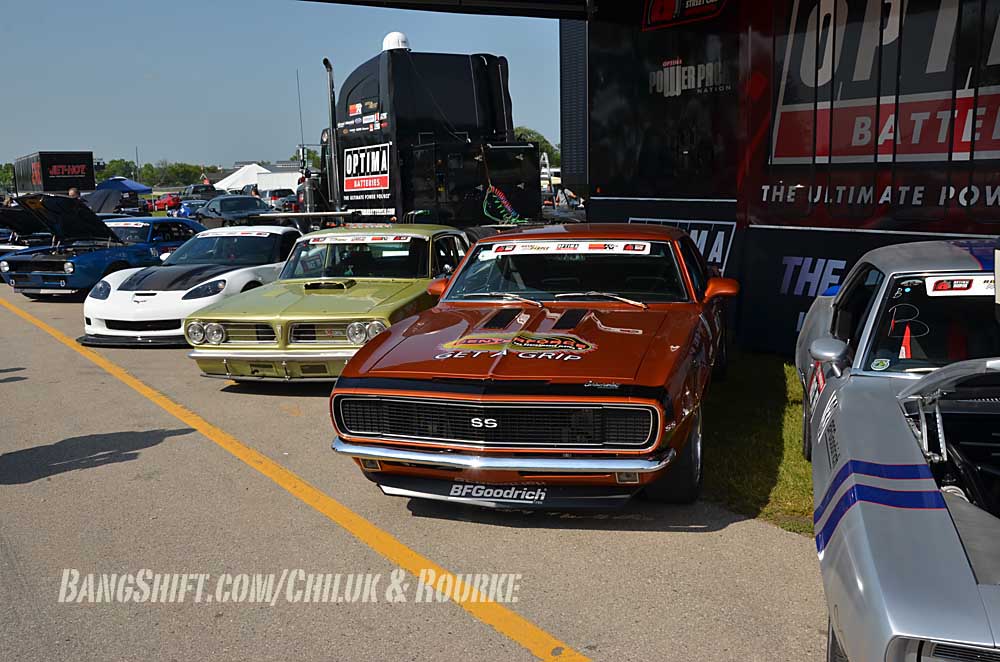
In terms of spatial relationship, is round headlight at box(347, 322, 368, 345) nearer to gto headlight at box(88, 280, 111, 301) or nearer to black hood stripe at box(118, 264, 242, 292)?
black hood stripe at box(118, 264, 242, 292)

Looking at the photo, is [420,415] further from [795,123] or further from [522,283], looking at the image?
[795,123]

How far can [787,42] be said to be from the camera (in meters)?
8.04

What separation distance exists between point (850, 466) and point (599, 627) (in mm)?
1133

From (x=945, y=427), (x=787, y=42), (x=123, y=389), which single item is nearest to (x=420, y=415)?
(x=945, y=427)

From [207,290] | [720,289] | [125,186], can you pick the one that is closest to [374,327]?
[720,289]

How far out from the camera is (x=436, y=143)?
14211 mm

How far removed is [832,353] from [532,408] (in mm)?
1372

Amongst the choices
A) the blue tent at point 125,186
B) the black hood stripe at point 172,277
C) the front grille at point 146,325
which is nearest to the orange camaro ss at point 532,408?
the front grille at point 146,325

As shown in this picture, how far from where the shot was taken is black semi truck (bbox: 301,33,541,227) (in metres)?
14.3

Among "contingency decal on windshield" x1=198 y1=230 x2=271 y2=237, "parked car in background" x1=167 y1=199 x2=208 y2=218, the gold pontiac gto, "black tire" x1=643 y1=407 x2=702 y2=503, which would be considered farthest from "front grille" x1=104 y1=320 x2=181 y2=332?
"parked car in background" x1=167 y1=199 x2=208 y2=218

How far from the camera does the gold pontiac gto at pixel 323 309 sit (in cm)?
718

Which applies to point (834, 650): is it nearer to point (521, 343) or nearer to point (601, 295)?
point (521, 343)

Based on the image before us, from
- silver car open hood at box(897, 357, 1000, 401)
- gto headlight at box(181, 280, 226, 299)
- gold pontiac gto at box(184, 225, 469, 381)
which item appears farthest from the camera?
gto headlight at box(181, 280, 226, 299)

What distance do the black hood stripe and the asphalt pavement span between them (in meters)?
3.75
